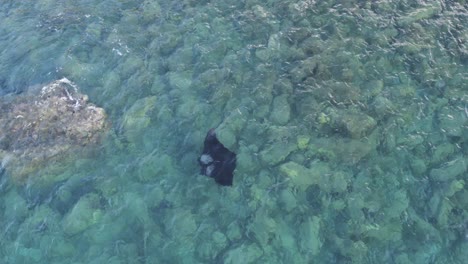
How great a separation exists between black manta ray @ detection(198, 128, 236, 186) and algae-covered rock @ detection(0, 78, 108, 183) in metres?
3.12

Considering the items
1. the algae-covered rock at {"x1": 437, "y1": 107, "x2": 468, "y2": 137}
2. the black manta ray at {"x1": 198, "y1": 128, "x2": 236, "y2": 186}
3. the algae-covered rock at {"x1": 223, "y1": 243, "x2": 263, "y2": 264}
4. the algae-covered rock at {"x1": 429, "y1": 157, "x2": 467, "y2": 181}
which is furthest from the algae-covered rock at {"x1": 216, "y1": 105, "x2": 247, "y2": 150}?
the algae-covered rock at {"x1": 437, "y1": 107, "x2": 468, "y2": 137}

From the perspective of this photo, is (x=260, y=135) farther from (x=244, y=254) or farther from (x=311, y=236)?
(x=244, y=254)

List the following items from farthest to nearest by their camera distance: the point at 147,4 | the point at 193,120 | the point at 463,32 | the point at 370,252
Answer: the point at 147,4
the point at 463,32
the point at 193,120
the point at 370,252

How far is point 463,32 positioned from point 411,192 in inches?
233

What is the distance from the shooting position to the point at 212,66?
1400 centimetres

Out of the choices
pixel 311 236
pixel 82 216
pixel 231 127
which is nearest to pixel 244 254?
pixel 311 236

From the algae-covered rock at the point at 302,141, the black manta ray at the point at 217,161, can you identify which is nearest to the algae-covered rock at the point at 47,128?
the black manta ray at the point at 217,161

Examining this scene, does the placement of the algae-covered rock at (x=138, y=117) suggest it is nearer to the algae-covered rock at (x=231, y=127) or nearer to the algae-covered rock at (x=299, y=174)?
the algae-covered rock at (x=231, y=127)

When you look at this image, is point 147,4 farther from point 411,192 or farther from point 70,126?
point 411,192

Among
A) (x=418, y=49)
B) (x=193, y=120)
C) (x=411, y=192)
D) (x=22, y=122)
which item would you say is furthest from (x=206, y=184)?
(x=418, y=49)

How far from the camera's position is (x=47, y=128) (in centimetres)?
1322

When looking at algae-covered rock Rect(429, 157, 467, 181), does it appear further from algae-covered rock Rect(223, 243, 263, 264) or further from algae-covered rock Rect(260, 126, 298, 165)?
algae-covered rock Rect(223, 243, 263, 264)

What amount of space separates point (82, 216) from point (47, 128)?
11.3 ft

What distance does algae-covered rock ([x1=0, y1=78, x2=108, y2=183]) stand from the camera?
40.8ft
